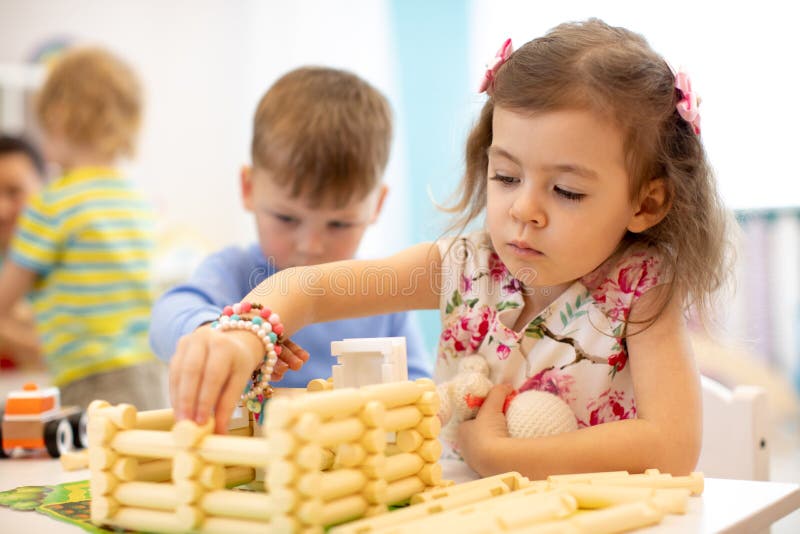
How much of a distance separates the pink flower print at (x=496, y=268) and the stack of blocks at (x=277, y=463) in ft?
1.14

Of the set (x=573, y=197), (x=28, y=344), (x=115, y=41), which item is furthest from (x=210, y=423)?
(x=115, y=41)

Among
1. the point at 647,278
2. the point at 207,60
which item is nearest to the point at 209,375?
the point at 647,278

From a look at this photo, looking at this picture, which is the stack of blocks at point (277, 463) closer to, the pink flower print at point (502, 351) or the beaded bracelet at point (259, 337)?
the beaded bracelet at point (259, 337)

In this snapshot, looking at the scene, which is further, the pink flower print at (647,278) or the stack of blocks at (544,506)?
the pink flower print at (647,278)

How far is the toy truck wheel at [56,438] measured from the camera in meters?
0.99

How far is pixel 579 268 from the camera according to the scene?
2.92 ft

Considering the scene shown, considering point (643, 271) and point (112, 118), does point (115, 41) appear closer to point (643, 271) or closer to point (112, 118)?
point (112, 118)

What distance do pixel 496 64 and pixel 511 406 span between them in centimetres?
37

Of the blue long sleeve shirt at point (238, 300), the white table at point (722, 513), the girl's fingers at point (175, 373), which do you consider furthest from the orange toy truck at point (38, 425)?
the girl's fingers at point (175, 373)

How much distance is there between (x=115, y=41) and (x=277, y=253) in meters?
2.66

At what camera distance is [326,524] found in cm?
56

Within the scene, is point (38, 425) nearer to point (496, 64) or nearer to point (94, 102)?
point (496, 64)

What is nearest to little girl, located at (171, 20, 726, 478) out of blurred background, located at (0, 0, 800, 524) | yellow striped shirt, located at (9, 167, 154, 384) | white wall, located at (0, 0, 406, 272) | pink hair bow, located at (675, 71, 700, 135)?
pink hair bow, located at (675, 71, 700, 135)

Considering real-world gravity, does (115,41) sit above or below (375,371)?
above
